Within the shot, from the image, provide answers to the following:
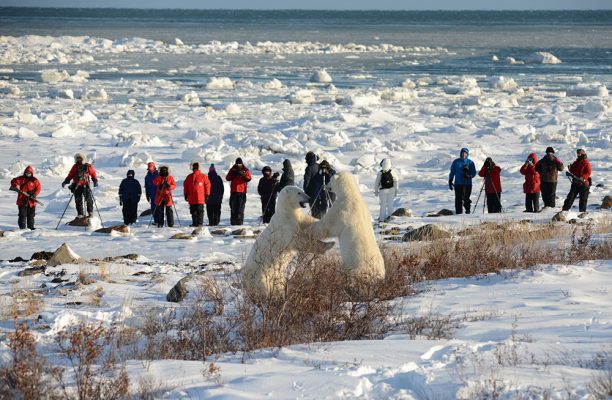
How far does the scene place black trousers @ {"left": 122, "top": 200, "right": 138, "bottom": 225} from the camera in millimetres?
15977

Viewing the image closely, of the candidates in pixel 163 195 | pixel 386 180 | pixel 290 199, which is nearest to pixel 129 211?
pixel 163 195

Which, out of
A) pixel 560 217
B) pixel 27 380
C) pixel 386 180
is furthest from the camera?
pixel 386 180

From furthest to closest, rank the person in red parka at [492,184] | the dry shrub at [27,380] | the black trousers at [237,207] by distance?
1. the person in red parka at [492,184]
2. the black trousers at [237,207]
3. the dry shrub at [27,380]

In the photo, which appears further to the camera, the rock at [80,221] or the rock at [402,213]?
the rock at [402,213]

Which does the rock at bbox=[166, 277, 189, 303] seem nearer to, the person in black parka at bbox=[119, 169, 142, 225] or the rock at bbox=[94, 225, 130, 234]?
the rock at bbox=[94, 225, 130, 234]

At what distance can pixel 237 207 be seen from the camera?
1602 cm

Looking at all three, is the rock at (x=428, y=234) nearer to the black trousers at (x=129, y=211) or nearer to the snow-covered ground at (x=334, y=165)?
the snow-covered ground at (x=334, y=165)

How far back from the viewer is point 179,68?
200ft

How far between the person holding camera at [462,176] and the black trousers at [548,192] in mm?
1504

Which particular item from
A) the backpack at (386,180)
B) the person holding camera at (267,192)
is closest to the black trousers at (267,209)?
the person holding camera at (267,192)

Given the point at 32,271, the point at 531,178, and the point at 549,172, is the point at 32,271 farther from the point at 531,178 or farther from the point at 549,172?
the point at 549,172

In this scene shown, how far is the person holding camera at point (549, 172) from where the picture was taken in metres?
16.2

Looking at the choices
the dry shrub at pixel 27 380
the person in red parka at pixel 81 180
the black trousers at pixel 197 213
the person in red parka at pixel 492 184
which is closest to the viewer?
the dry shrub at pixel 27 380

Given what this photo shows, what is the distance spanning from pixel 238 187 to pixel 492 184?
488 cm
